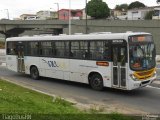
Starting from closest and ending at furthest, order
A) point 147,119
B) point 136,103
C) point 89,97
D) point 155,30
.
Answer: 1. point 147,119
2. point 136,103
3. point 89,97
4. point 155,30

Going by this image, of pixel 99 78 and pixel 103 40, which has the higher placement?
pixel 103 40

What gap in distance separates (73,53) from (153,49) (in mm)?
3994

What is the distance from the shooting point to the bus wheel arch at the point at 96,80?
16391 mm

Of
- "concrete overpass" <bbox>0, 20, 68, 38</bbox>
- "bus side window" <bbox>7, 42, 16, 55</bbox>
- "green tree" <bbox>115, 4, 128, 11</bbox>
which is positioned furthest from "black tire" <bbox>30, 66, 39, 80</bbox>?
"green tree" <bbox>115, 4, 128, 11</bbox>

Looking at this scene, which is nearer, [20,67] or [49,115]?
[49,115]

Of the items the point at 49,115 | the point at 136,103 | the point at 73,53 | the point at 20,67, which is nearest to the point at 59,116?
the point at 49,115

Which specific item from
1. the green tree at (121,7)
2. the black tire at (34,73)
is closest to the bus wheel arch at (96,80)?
the black tire at (34,73)

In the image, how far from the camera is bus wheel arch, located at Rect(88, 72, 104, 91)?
16391 mm

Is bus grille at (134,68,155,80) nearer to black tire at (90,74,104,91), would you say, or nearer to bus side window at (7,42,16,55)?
black tire at (90,74,104,91)

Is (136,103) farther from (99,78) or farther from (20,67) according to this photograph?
(20,67)

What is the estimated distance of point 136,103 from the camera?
13680mm

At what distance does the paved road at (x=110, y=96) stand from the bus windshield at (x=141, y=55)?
4.10 feet

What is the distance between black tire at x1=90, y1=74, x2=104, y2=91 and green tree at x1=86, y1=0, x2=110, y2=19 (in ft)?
290

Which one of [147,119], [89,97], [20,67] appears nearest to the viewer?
[147,119]
